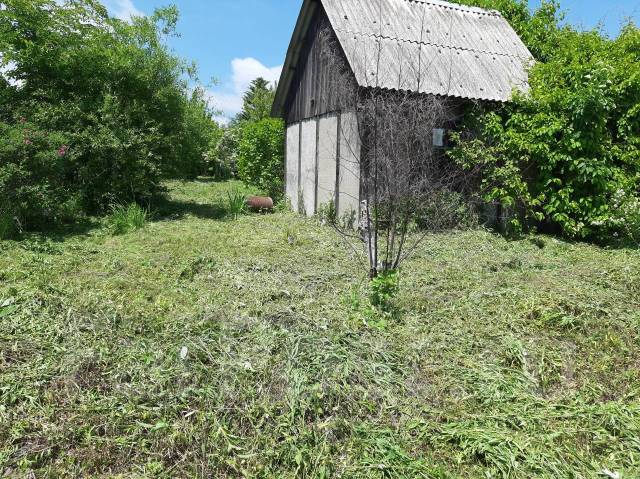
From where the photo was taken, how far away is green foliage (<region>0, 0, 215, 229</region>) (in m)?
7.88

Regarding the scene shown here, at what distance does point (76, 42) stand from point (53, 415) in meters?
9.34

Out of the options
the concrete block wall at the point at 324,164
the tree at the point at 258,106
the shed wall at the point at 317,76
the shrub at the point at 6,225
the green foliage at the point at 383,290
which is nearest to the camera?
the green foliage at the point at 383,290

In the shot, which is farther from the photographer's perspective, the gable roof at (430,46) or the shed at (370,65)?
the shed at (370,65)

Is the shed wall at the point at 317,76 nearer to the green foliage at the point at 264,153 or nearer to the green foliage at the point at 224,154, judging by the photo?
the green foliage at the point at 264,153

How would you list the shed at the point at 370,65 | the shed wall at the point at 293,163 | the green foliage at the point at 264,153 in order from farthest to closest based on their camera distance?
the green foliage at the point at 264,153, the shed wall at the point at 293,163, the shed at the point at 370,65

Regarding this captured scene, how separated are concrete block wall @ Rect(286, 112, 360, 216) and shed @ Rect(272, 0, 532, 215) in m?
0.02

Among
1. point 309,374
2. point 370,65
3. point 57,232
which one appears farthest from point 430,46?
point 309,374

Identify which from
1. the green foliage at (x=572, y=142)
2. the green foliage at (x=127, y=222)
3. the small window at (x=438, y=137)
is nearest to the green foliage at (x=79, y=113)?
the green foliage at (x=127, y=222)

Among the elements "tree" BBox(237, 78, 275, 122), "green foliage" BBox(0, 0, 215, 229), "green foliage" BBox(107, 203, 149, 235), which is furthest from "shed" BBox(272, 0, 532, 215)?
"tree" BBox(237, 78, 275, 122)

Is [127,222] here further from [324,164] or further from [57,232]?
[324,164]

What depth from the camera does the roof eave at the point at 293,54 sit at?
35.3ft

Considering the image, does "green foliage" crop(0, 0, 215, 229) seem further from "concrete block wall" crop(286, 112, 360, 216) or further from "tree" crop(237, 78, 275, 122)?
"tree" crop(237, 78, 275, 122)

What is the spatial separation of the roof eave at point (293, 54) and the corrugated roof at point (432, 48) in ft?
3.59

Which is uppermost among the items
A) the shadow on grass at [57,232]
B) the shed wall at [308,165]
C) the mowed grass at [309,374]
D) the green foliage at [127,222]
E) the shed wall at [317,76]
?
the shed wall at [317,76]
